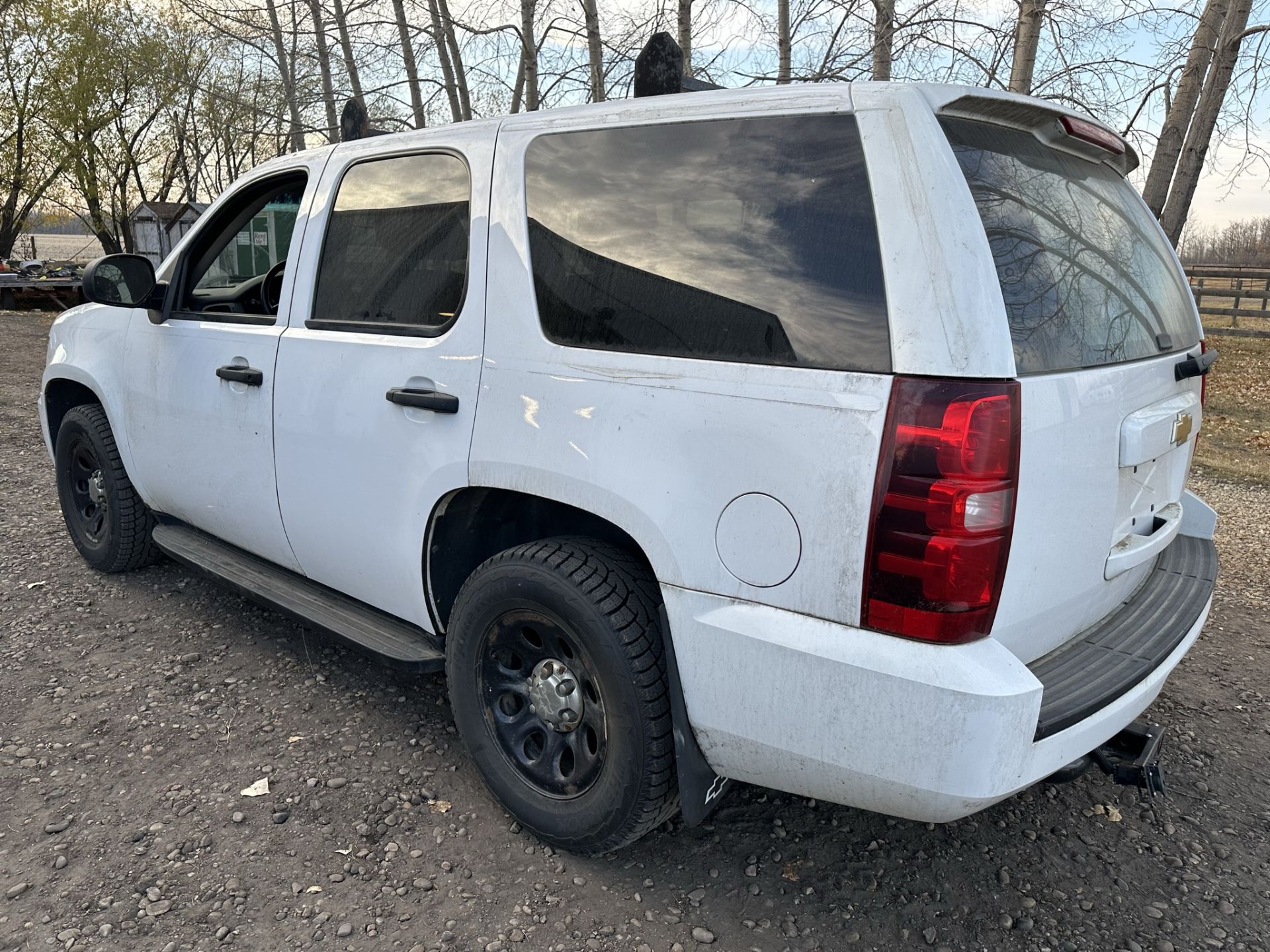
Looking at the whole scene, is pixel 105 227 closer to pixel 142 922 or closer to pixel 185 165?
pixel 185 165

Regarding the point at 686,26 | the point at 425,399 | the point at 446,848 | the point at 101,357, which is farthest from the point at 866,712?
the point at 686,26

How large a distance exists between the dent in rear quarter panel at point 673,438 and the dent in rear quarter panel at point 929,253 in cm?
13

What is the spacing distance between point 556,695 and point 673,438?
83 cm

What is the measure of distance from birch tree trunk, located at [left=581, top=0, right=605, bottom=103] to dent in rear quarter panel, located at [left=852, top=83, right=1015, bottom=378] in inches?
405

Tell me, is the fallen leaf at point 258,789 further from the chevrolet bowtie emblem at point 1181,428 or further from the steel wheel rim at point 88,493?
the chevrolet bowtie emblem at point 1181,428

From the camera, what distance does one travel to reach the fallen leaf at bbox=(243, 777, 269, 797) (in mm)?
2812

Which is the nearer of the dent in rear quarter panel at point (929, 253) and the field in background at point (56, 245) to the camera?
the dent in rear quarter panel at point (929, 253)

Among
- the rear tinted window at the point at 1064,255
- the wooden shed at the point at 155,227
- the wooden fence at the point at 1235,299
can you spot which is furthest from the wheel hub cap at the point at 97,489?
the wooden shed at the point at 155,227

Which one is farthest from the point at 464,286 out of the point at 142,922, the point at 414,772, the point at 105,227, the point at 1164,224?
the point at 105,227

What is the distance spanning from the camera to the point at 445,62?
626 inches

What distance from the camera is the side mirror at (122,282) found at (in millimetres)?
3701

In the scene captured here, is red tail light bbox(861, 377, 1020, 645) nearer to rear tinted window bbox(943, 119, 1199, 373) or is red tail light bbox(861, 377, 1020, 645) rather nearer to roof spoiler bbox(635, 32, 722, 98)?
rear tinted window bbox(943, 119, 1199, 373)

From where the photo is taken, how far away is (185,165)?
40.4 meters

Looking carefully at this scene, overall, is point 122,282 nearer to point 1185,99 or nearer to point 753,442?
point 753,442
